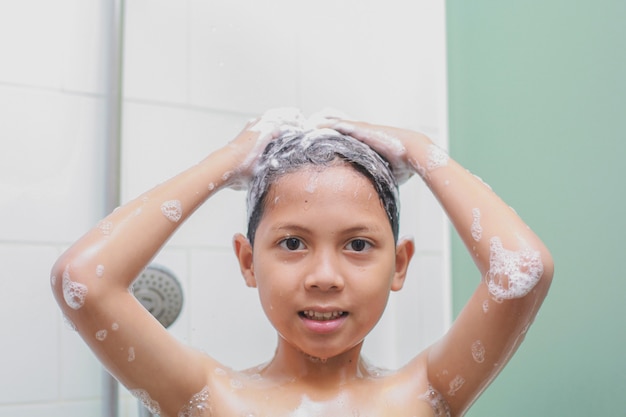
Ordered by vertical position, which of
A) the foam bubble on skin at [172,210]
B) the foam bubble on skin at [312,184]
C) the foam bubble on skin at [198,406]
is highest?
the foam bubble on skin at [312,184]

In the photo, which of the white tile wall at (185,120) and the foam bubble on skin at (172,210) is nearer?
the foam bubble on skin at (172,210)

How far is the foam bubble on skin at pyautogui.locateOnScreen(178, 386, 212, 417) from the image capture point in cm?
107

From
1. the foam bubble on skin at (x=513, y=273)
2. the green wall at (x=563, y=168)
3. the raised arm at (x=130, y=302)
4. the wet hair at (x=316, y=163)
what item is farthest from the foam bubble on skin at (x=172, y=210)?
the green wall at (x=563, y=168)

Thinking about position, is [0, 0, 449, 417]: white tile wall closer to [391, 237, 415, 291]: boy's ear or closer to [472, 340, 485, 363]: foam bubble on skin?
[391, 237, 415, 291]: boy's ear

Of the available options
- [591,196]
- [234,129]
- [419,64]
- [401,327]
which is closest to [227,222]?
[234,129]

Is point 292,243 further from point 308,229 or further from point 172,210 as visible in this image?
point 172,210

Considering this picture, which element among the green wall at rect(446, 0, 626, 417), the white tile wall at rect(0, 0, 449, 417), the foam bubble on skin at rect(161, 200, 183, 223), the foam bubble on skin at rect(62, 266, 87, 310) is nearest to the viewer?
the foam bubble on skin at rect(62, 266, 87, 310)

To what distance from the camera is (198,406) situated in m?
1.07

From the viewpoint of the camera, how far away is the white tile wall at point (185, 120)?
147 centimetres

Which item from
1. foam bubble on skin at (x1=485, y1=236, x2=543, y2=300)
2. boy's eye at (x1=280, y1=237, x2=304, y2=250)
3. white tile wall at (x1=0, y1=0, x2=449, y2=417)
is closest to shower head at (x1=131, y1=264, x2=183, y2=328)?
white tile wall at (x1=0, y1=0, x2=449, y2=417)

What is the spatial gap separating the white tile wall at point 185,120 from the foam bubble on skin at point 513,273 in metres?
0.72

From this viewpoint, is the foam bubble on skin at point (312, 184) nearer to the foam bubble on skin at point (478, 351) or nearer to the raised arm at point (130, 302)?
the raised arm at point (130, 302)

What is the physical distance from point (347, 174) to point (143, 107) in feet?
2.08

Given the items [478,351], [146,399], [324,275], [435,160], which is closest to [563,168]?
[435,160]
